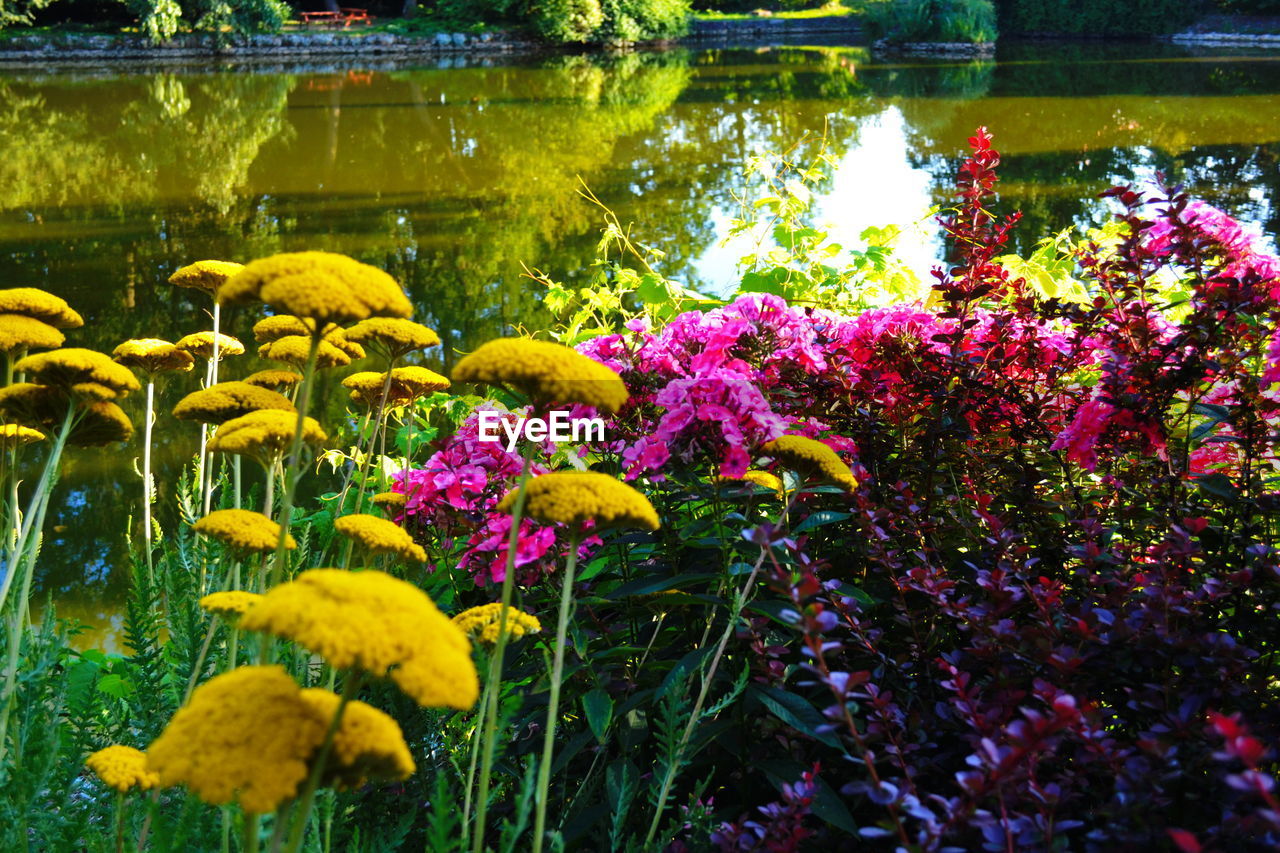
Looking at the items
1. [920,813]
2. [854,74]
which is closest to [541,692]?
[920,813]

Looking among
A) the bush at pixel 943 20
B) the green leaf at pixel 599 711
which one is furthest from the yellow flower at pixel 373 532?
the bush at pixel 943 20

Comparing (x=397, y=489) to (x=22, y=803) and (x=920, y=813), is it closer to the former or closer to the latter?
(x=22, y=803)

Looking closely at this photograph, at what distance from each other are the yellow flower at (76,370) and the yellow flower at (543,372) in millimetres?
783

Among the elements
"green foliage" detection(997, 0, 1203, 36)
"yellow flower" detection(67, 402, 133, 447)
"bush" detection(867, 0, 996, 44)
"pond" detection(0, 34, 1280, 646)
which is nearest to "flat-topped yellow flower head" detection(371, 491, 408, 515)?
"yellow flower" detection(67, 402, 133, 447)

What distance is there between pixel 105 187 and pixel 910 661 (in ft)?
36.9

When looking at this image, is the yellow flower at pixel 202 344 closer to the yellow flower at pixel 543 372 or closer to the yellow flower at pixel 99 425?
the yellow flower at pixel 99 425

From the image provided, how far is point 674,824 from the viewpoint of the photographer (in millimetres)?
1438

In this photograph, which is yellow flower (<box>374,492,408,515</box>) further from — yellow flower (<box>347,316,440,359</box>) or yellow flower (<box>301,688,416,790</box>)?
yellow flower (<box>301,688,416,790</box>)

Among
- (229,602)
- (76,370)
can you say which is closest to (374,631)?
(229,602)

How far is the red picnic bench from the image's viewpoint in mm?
28953

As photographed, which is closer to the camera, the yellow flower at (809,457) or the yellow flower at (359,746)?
the yellow flower at (359,746)

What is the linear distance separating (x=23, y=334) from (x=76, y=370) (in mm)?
204

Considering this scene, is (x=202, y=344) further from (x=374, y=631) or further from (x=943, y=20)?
(x=943, y=20)

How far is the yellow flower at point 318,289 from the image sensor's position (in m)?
1.08
